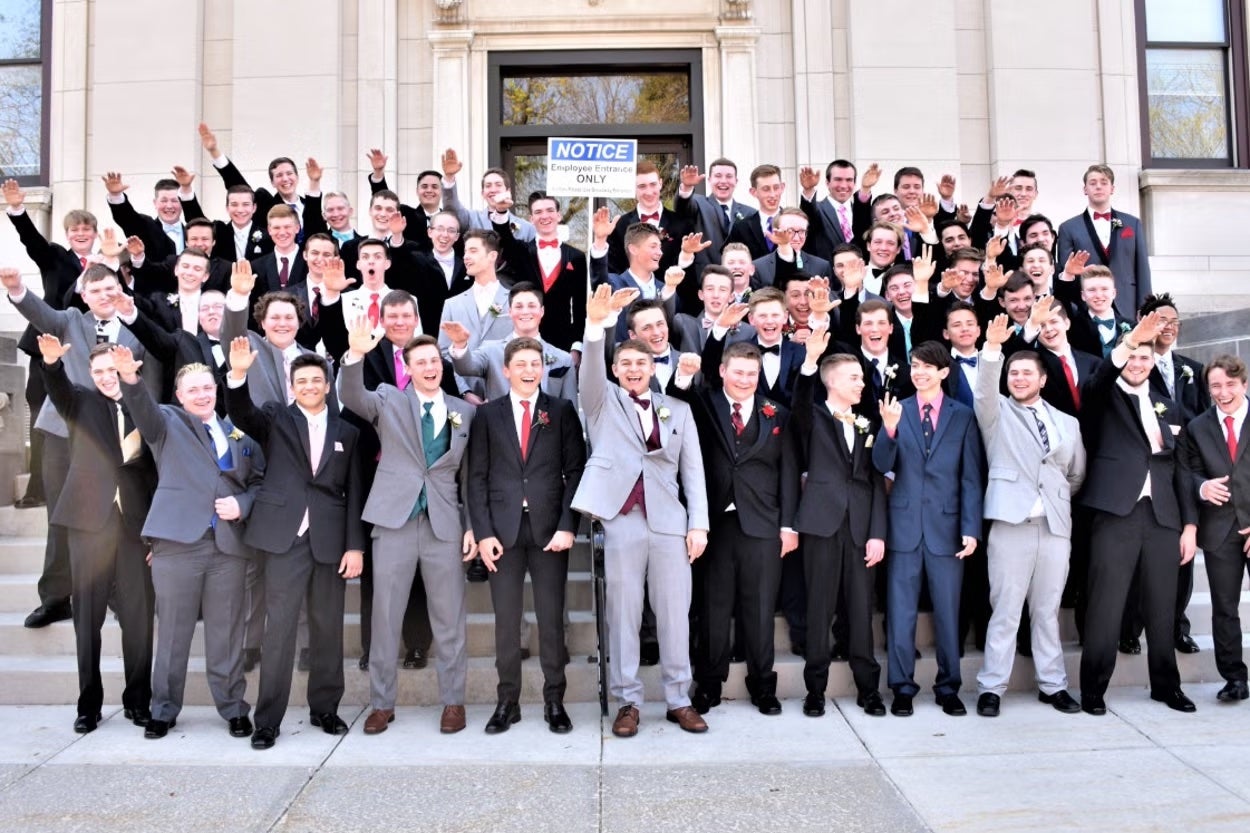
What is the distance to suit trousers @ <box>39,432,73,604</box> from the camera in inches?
273

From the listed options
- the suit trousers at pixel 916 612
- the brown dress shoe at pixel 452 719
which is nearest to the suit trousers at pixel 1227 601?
the suit trousers at pixel 916 612

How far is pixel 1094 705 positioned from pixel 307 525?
4.57 m

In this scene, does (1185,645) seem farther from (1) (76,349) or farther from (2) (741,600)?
(1) (76,349)

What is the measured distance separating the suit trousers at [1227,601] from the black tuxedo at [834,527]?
201cm

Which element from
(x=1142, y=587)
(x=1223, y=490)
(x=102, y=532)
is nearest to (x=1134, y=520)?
(x=1142, y=587)

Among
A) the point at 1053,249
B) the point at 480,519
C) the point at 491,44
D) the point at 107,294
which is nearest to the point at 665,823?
the point at 480,519

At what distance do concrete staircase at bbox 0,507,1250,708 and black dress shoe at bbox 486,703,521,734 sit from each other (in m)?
0.41

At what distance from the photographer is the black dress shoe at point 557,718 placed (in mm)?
5902

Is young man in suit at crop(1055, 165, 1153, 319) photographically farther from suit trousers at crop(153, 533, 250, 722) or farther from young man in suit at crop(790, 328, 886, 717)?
suit trousers at crop(153, 533, 250, 722)

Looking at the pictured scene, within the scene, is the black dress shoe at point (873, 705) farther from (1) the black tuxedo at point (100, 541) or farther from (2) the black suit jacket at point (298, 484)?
(1) the black tuxedo at point (100, 541)

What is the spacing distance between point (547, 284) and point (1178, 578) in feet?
15.0

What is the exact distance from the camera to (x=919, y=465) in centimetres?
646

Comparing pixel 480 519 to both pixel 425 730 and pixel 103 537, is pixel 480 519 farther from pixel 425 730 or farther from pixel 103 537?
pixel 103 537

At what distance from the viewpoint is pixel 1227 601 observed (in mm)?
6422
